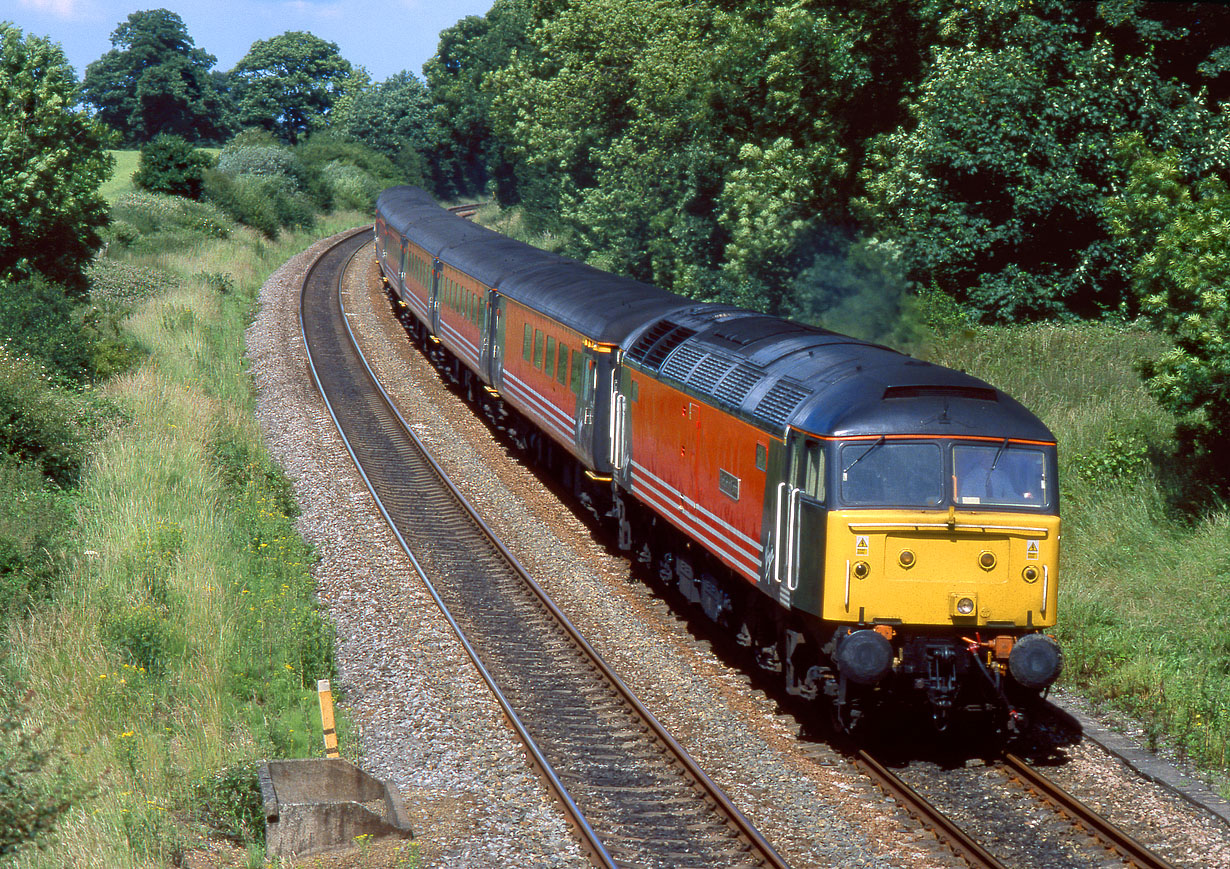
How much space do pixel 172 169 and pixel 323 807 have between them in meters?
48.5

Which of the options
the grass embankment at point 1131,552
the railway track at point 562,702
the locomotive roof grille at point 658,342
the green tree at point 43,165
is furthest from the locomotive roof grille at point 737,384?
the green tree at point 43,165

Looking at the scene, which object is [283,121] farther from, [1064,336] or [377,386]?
[1064,336]

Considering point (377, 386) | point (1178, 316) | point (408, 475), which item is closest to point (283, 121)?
point (377, 386)

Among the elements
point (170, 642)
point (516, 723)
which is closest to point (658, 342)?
point (516, 723)

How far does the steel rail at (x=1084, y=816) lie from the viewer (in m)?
8.73

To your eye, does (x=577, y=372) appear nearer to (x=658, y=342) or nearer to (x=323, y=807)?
(x=658, y=342)

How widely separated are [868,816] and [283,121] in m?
108

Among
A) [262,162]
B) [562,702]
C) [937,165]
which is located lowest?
[562,702]

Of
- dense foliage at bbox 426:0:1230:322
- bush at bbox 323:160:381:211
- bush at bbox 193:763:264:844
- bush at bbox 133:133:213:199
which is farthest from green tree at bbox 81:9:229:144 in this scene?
bush at bbox 193:763:264:844

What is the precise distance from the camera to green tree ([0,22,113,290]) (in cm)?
2594

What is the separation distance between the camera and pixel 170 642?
1243 centimetres

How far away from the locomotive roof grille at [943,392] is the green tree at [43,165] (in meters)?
21.7

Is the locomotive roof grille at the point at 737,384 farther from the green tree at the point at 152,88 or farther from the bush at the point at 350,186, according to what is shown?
the green tree at the point at 152,88

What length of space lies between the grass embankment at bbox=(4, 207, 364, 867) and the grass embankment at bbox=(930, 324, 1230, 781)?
7.86m
